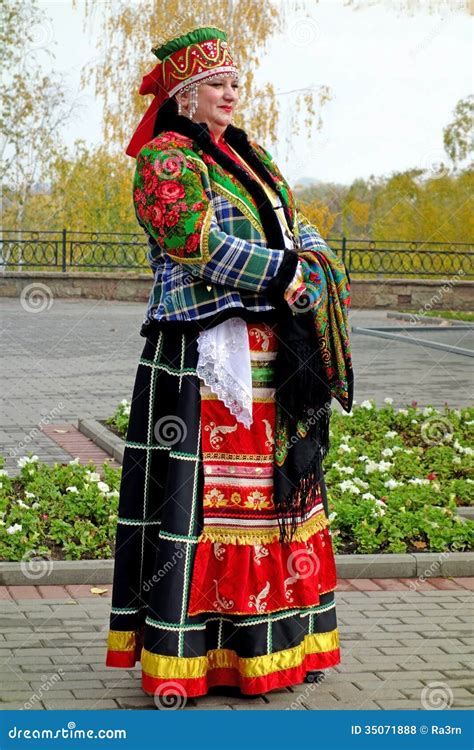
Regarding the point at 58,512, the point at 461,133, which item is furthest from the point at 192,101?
the point at 461,133

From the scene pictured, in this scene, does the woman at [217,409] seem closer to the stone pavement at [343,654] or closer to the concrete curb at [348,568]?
the stone pavement at [343,654]

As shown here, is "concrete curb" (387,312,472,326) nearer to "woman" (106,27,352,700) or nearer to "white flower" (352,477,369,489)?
"white flower" (352,477,369,489)

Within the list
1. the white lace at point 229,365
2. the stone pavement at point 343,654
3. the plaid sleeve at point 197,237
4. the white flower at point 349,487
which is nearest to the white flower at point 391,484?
the white flower at point 349,487

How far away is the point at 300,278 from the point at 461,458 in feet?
14.4

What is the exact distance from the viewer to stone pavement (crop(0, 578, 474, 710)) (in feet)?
13.8

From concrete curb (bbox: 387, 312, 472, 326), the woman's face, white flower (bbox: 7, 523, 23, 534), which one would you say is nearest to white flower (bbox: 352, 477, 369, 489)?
white flower (bbox: 7, 523, 23, 534)

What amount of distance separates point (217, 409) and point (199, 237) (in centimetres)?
57

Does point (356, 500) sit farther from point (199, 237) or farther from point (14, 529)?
point (199, 237)

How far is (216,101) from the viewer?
419 centimetres

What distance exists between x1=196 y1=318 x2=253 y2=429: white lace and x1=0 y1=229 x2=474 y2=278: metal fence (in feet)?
75.8

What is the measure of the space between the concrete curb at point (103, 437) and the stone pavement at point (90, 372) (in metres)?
0.30

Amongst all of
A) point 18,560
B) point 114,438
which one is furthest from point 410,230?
point 18,560

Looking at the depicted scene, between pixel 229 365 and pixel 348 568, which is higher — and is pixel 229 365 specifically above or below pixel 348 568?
above

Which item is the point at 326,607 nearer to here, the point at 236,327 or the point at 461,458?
the point at 236,327
